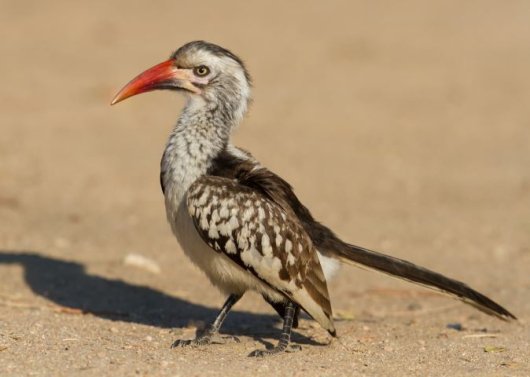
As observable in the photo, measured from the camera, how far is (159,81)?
6703 millimetres

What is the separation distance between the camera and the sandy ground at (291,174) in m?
6.21

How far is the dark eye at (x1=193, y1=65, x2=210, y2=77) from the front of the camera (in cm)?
666

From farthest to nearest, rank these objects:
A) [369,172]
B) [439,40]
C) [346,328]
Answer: [439,40]
[369,172]
[346,328]

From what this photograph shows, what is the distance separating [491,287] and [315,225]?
→ 2622mm

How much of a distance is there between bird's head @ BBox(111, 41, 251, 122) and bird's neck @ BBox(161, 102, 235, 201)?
0.25 ft

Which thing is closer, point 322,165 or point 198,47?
point 198,47

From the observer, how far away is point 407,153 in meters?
13.1

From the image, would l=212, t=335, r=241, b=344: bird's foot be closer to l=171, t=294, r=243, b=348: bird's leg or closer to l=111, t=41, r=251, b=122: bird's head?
l=171, t=294, r=243, b=348: bird's leg

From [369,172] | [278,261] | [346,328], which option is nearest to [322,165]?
[369,172]

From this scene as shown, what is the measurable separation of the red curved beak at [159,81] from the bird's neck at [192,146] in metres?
0.15

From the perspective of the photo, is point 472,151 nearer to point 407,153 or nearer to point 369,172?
point 407,153

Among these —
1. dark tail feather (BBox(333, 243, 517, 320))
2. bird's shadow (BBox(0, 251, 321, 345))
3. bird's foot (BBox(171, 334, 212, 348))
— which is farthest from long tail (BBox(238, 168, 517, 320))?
bird's foot (BBox(171, 334, 212, 348))

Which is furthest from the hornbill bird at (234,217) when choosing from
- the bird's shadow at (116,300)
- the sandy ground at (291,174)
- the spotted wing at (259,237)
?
the bird's shadow at (116,300)

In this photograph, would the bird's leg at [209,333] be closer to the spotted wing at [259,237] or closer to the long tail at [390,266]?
the spotted wing at [259,237]
